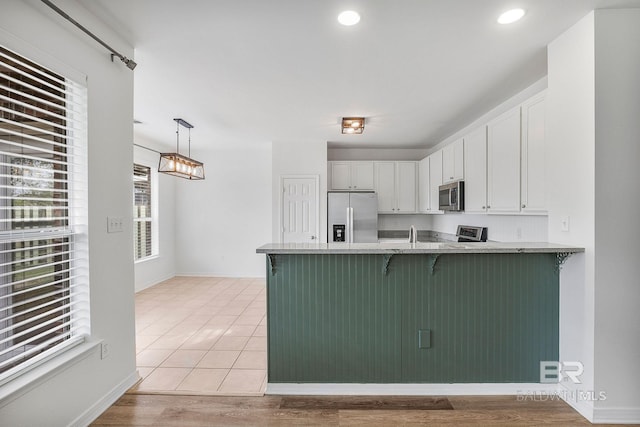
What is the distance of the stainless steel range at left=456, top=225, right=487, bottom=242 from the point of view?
12.4ft

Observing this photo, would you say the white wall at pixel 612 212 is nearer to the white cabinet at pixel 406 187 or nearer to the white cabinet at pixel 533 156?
the white cabinet at pixel 533 156

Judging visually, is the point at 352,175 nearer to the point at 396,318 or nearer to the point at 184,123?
the point at 184,123

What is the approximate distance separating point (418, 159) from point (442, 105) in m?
2.25

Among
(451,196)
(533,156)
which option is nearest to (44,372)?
(533,156)

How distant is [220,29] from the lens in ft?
6.80

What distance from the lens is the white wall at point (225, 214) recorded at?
6.00 meters

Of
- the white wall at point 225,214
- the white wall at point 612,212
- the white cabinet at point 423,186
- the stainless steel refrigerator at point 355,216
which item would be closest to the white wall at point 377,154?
the white cabinet at point 423,186

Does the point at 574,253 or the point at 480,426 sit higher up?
the point at 574,253

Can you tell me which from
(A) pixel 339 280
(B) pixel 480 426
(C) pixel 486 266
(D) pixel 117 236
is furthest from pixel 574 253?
(D) pixel 117 236

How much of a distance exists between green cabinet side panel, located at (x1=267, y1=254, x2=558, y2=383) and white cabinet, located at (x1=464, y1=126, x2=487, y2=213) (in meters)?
1.17

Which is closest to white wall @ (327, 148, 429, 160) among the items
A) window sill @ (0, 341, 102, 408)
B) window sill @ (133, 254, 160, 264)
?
window sill @ (133, 254, 160, 264)

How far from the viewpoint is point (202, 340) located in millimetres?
3178

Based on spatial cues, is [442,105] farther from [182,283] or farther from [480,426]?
[182,283]

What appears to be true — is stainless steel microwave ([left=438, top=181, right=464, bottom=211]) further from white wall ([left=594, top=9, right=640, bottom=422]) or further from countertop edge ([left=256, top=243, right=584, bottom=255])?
white wall ([left=594, top=9, right=640, bottom=422])
